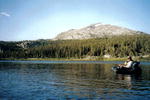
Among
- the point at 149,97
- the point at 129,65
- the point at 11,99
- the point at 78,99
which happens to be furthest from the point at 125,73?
the point at 11,99

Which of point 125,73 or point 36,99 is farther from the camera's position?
point 125,73

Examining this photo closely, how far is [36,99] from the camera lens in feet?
67.3

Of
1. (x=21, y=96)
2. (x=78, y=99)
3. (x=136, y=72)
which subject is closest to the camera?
(x=78, y=99)

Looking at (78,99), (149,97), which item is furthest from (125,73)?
(78,99)

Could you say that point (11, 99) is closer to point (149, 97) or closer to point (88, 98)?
point (88, 98)

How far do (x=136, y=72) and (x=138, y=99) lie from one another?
3290 cm

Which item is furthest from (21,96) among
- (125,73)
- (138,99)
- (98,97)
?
(125,73)

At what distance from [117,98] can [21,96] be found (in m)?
10.7

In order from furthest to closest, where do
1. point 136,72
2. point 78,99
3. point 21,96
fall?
point 136,72 → point 21,96 → point 78,99

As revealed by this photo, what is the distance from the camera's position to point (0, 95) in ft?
74.1

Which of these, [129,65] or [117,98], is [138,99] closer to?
[117,98]

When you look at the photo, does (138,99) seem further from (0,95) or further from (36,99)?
(0,95)

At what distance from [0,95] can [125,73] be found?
3714cm

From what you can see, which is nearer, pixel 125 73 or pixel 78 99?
pixel 78 99
